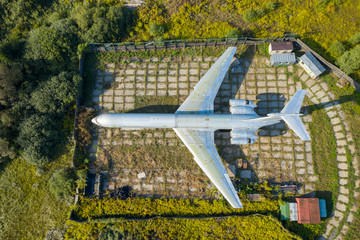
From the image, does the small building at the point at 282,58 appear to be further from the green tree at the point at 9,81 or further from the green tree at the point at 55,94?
the green tree at the point at 9,81

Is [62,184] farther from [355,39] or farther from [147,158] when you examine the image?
[355,39]

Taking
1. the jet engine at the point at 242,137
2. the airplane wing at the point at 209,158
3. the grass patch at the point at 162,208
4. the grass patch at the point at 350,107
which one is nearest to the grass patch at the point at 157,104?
the airplane wing at the point at 209,158

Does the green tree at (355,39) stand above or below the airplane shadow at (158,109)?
above

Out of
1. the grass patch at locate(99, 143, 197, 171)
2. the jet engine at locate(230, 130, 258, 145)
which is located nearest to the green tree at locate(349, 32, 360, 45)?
the jet engine at locate(230, 130, 258, 145)

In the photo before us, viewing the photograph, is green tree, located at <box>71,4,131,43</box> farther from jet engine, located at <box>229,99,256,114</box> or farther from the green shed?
the green shed

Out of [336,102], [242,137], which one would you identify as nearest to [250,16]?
[336,102]
